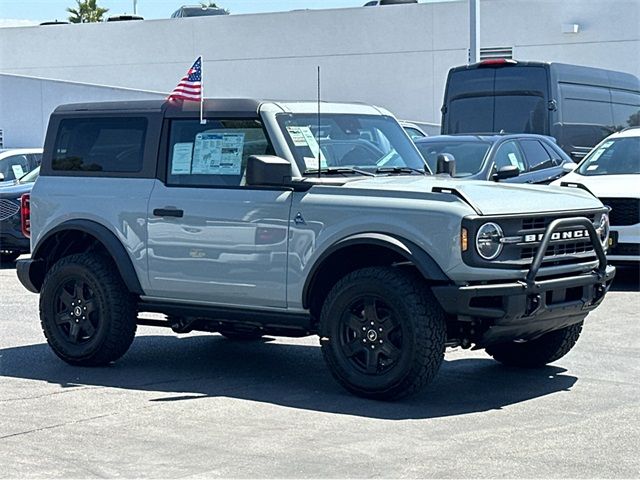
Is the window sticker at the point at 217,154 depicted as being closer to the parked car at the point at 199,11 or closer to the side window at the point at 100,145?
the side window at the point at 100,145

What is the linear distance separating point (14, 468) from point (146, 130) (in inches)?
140

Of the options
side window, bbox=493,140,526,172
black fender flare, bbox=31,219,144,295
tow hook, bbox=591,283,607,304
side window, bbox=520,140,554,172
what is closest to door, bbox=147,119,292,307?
black fender flare, bbox=31,219,144,295

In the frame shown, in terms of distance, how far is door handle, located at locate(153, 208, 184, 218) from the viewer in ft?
29.3

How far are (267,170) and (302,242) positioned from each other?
21.3 inches

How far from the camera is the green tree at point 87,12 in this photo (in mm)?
68750

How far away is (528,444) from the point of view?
684 centimetres

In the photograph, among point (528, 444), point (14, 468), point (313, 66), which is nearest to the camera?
point (14, 468)

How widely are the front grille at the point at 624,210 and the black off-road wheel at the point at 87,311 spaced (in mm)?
6523

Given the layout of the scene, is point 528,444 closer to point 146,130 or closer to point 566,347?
point 566,347

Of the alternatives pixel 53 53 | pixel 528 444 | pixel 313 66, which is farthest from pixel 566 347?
pixel 53 53

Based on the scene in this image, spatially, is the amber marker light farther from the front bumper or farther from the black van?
the black van

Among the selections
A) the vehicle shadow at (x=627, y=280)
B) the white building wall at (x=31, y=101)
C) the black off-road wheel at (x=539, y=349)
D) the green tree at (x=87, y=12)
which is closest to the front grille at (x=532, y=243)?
the black off-road wheel at (x=539, y=349)

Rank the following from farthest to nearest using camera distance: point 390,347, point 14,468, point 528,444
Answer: point 390,347 → point 528,444 → point 14,468

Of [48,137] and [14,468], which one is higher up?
[48,137]
